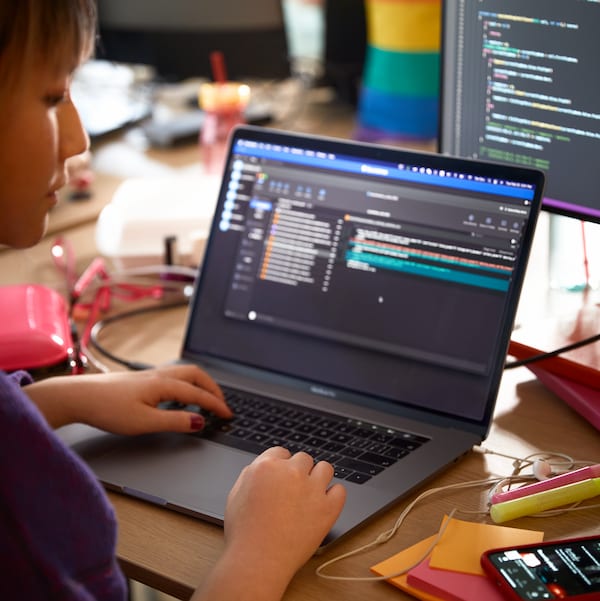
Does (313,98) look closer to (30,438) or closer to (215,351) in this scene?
(215,351)

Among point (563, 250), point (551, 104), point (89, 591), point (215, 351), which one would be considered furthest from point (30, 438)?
point (563, 250)

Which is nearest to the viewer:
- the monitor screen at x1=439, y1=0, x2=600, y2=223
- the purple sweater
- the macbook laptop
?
the purple sweater

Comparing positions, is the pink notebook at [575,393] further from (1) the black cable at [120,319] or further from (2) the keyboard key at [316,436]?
(1) the black cable at [120,319]

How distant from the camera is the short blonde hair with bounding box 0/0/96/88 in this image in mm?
729

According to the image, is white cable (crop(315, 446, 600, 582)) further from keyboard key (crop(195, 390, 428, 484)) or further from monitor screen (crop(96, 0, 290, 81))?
monitor screen (crop(96, 0, 290, 81))

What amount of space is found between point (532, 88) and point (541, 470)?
1.47ft

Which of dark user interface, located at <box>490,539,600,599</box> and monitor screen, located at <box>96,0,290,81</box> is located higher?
monitor screen, located at <box>96,0,290,81</box>

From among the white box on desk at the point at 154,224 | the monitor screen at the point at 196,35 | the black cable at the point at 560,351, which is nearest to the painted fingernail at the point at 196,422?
the black cable at the point at 560,351

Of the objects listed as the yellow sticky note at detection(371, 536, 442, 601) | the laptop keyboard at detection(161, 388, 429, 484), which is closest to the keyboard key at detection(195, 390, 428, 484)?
the laptop keyboard at detection(161, 388, 429, 484)

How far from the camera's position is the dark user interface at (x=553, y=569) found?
0.70m

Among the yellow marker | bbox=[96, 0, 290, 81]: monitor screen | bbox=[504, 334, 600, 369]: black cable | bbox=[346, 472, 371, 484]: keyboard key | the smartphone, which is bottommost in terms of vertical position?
bbox=[346, 472, 371, 484]: keyboard key

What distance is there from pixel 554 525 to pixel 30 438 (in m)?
0.44

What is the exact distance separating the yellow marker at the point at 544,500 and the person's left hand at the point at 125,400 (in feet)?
1.02

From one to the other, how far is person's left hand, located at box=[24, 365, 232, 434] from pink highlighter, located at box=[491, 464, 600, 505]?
12.0 inches
